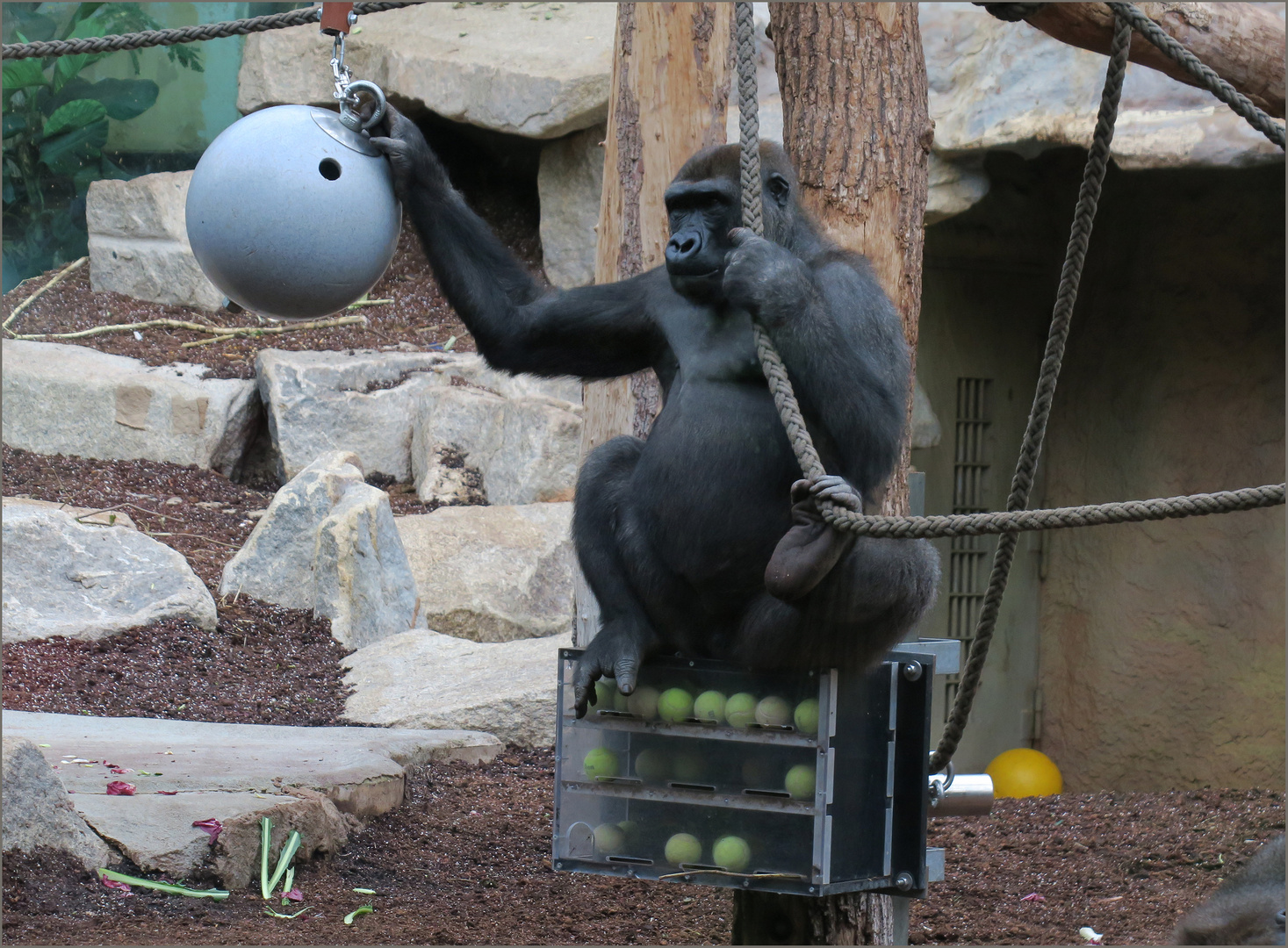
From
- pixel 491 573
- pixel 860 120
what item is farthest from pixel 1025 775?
pixel 860 120

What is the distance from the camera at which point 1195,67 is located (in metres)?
2.38

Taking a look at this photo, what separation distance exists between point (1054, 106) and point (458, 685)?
11.9 feet

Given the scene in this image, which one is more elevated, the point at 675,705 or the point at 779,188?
the point at 779,188

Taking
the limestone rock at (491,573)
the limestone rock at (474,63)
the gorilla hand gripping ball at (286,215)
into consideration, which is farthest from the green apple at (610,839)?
the limestone rock at (474,63)

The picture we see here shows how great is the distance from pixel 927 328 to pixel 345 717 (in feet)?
12.5

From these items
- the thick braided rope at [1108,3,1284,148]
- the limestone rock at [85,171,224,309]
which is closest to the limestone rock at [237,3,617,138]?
the limestone rock at [85,171,224,309]

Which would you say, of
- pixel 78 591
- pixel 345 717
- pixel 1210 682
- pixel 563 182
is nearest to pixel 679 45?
pixel 345 717

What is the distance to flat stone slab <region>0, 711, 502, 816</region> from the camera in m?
3.71

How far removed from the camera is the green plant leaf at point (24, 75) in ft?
32.8

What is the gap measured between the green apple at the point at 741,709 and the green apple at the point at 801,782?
121 millimetres

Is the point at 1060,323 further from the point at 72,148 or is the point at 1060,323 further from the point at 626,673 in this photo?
the point at 72,148

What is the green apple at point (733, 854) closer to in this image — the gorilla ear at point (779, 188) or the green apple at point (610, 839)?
the green apple at point (610, 839)

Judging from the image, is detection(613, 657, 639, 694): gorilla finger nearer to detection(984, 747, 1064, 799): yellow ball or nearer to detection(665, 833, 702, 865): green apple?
detection(665, 833, 702, 865): green apple

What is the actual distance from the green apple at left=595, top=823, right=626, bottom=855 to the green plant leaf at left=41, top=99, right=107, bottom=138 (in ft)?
30.6
